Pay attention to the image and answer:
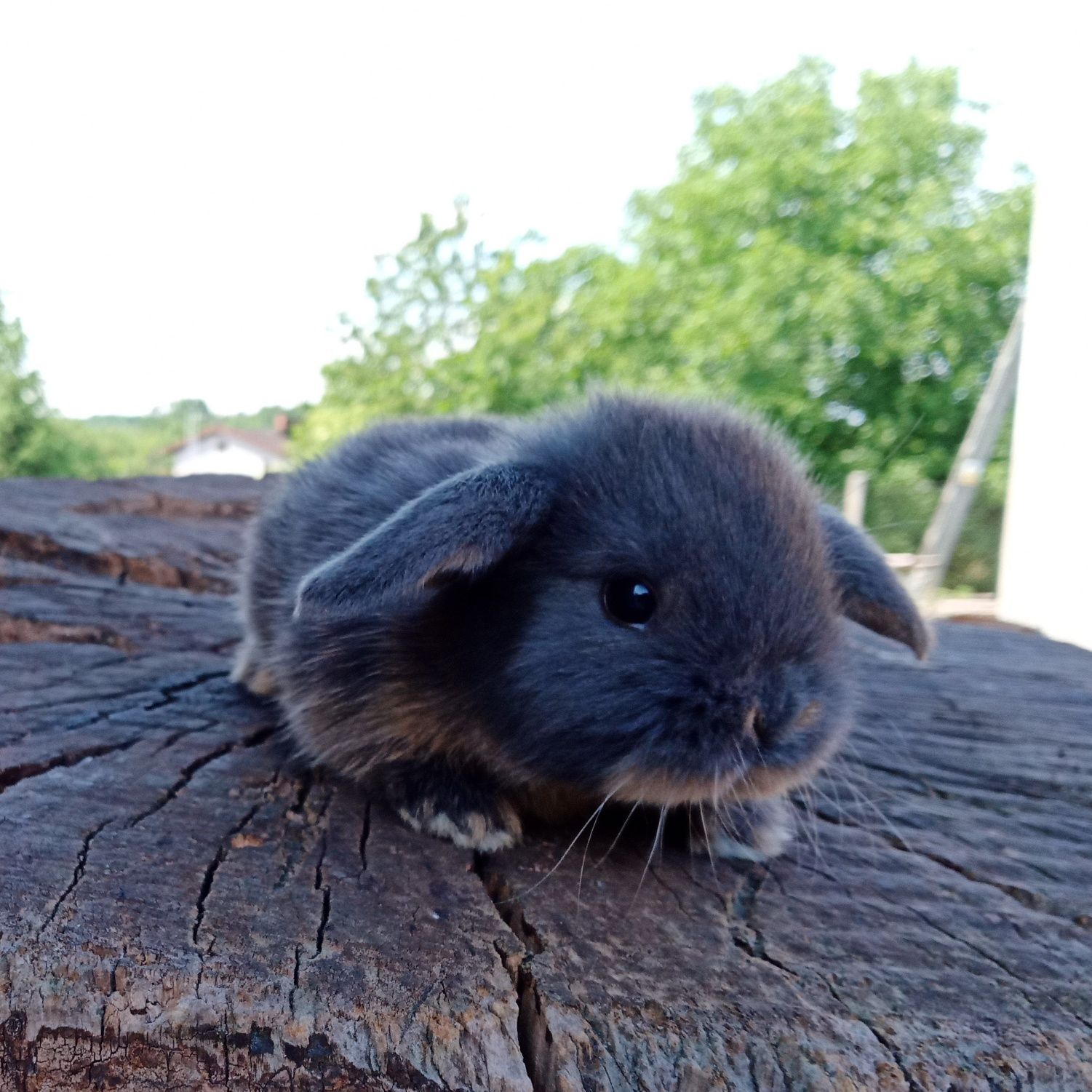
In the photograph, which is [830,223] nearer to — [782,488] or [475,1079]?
[782,488]

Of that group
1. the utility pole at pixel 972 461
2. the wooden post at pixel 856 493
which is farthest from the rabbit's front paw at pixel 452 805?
the utility pole at pixel 972 461

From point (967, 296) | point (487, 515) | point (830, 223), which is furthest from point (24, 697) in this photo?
point (830, 223)

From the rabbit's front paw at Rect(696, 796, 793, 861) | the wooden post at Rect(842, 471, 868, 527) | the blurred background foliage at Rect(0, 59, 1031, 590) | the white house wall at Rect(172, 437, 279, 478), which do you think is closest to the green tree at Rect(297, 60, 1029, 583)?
the blurred background foliage at Rect(0, 59, 1031, 590)

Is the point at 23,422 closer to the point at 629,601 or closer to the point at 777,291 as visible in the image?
the point at 777,291

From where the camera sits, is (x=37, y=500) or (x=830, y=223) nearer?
(x=37, y=500)

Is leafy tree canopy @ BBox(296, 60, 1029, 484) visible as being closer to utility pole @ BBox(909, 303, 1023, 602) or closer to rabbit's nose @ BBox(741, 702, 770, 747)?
utility pole @ BBox(909, 303, 1023, 602)

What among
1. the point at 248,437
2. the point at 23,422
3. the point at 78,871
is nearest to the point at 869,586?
the point at 78,871
